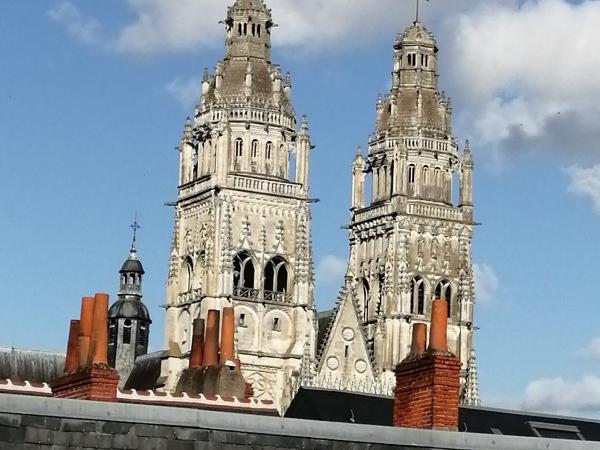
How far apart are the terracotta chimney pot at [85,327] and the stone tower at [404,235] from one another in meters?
62.3

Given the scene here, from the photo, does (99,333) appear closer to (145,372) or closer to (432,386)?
(432,386)

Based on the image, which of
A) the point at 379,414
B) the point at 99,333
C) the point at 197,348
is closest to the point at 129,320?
the point at 379,414

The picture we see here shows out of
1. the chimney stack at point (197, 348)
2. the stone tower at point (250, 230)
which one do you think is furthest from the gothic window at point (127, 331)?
the chimney stack at point (197, 348)

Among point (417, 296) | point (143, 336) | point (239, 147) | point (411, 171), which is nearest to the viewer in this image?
point (239, 147)

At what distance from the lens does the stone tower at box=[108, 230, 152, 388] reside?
10112 cm

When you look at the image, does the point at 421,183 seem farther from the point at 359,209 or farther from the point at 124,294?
the point at 124,294

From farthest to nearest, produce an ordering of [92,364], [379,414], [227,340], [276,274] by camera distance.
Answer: [276,274] < [379,414] < [227,340] < [92,364]

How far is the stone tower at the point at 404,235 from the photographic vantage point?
9350 cm

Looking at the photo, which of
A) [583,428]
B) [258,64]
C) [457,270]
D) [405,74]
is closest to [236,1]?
[258,64]

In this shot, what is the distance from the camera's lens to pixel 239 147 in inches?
3590

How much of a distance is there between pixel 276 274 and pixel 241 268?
1.92 meters

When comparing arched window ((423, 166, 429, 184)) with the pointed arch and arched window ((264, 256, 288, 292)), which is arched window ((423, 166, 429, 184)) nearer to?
arched window ((264, 256, 288, 292))

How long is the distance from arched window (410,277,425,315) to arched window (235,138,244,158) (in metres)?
11.0

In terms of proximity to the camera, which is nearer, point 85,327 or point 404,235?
point 85,327
